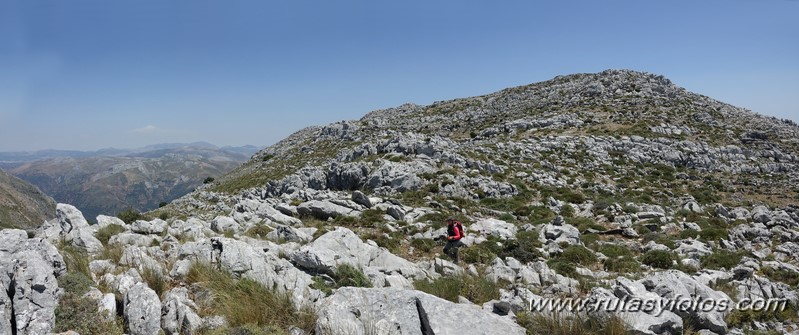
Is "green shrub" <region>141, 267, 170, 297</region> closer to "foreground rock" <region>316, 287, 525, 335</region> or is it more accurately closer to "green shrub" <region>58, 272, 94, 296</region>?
"green shrub" <region>58, 272, 94, 296</region>

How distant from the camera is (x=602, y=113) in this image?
185 feet

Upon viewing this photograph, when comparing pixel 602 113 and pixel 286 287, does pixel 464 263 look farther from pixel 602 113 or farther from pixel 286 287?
pixel 602 113

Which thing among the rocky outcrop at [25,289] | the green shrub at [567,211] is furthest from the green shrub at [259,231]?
the green shrub at [567,211]

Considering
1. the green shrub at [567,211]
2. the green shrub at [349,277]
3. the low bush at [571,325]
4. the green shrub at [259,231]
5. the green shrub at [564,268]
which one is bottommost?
the green shrub at [567,211]

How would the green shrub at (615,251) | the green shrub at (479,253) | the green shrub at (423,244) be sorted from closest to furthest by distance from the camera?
the green shrub at (479,253), the green shrub at (615,251), the green shrub at (423,244)

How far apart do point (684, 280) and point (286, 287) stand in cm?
837

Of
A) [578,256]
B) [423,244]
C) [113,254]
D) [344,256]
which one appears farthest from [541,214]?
[113,254]

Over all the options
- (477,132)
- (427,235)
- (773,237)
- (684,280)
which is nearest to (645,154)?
(477,132)

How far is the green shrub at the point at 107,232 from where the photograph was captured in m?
10.8

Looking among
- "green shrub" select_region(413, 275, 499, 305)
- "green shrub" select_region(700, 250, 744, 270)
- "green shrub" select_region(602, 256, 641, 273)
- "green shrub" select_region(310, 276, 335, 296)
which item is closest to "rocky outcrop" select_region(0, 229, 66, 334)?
"green shrub" select_region(310, 276, 335, 296)

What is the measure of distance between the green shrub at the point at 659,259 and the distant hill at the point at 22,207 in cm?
9044

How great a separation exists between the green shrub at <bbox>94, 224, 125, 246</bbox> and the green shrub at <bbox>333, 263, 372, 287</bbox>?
7.27m

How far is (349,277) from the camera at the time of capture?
27.3 ft

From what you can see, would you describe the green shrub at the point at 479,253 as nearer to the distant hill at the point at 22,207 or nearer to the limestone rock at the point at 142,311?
the limestone rock at the point at 142,311
